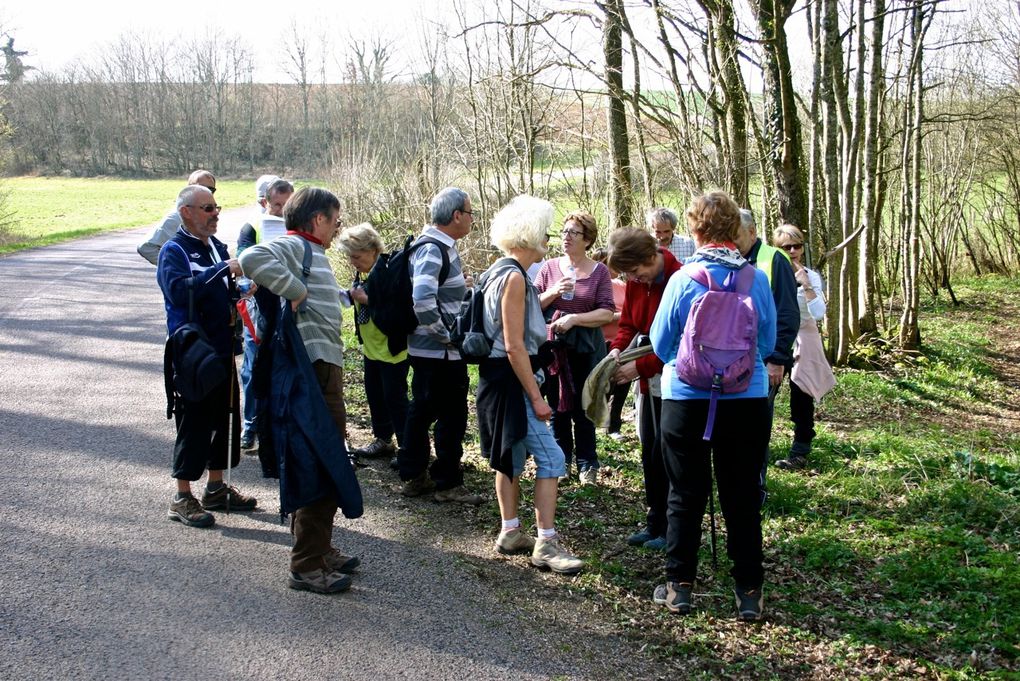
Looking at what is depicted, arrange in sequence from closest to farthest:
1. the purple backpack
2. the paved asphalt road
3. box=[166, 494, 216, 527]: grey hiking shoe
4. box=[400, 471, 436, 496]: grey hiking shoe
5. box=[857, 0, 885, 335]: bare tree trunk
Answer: the paved asphalt road < the purple backpack < box=[166, 494, 216, 527]: grey hiking shoe < box=[400, 471, 436, 496]: grey hiking shoe < box=[857, 0, 885, 335]: bare tree trunk

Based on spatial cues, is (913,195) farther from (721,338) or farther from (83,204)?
(83,204)

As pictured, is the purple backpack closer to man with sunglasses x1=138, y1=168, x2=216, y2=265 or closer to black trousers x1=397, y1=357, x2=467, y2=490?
black trousers x1=397, y1=357, x2=467, y2=490

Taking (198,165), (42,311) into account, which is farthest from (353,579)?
(198,165)

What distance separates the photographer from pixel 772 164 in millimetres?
10180

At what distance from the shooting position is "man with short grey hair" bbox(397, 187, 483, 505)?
5.32 meters

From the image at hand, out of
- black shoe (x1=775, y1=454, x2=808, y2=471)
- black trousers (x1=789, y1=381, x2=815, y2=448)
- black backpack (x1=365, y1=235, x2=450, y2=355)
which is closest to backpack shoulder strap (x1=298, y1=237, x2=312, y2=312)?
black backpack (x1=365, y1=235, x2=450, y2=355)

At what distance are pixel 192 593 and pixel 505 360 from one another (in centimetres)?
194

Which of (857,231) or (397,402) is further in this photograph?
(857,231)

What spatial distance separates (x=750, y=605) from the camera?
415cm

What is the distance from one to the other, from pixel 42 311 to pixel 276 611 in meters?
9.48

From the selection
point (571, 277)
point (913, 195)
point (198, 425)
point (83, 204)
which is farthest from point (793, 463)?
point (83, 204)

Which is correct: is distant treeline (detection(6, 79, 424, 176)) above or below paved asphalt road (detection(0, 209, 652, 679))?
above

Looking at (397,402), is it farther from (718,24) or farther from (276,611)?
(718,24)

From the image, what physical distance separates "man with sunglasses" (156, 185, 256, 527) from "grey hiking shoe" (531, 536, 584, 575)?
184cm
